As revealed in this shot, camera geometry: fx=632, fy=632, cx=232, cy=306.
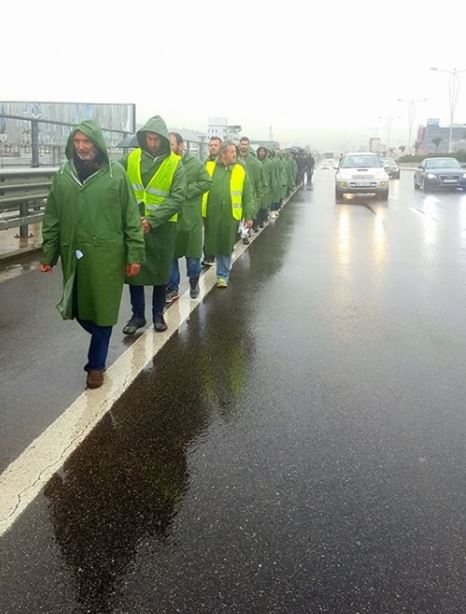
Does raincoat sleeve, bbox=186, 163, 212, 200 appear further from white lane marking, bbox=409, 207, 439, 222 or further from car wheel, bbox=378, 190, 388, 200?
car wheel, bbox=378, 190, 388, 200

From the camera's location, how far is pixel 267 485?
3049 millimetres

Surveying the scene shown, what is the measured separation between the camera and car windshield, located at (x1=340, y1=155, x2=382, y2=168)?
82.0 ft

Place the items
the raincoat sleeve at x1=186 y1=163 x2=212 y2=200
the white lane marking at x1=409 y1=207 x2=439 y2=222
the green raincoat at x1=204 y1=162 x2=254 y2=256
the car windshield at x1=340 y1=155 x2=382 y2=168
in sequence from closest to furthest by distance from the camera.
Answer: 1. the raincoat sleeve at x1=186 y1=163 x2=212 y2=200
2. the green raincoat at x1=204 y1=162 x2=254 y2=256
3. the white lane marking at x1=409 y1=207 x2=439 y2=222
4. the car windshield at x1=340 y1=155 x2=382 y2=168

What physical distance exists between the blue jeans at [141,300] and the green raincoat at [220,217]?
2097 millimetres

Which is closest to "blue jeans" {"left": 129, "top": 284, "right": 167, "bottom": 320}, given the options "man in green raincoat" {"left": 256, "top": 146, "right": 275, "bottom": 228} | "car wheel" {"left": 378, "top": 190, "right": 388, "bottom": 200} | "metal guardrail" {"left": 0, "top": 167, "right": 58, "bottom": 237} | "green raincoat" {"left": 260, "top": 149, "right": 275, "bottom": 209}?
"metal guardrail" {"left": 0, "top": 167, "right": 58, "bottom": 237}

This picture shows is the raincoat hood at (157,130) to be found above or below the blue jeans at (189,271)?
above

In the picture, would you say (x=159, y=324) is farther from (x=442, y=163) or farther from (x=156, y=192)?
(x=442, y=163)

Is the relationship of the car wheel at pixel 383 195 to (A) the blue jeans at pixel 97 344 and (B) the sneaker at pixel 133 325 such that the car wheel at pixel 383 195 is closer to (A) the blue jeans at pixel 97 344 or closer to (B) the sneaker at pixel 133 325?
(B) the sneaker at pixel 133 325

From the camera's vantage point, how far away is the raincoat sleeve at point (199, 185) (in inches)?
261

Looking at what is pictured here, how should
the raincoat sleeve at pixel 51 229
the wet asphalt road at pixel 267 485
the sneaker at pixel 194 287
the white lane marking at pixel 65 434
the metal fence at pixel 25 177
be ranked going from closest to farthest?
the wet asphalt road at pixel 267 485
the white lane marking at pixel 65 434
the raincoat sleeve at pixel 51 229
the sneaker at pixel 194 287
the metal fence at pixel 25 177

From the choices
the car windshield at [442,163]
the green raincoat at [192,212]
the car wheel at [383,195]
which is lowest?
the car wheel at [383,195]

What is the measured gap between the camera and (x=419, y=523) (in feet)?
9.05

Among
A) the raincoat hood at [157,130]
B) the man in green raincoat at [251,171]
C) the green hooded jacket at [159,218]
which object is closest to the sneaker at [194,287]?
the green hooded jacket at [159,218]

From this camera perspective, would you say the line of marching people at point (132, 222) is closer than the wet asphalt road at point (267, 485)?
No
